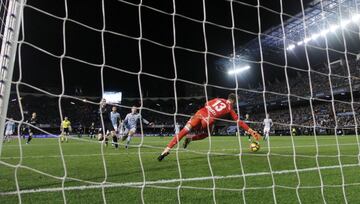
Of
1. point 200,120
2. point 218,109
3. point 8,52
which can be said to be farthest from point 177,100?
point 8,52

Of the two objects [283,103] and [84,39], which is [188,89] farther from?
[84,39]

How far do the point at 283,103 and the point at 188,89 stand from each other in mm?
16025

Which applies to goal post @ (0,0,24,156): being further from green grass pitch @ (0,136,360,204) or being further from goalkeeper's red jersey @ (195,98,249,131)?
goalkeeper's red jersey @ (195,98,249,131)

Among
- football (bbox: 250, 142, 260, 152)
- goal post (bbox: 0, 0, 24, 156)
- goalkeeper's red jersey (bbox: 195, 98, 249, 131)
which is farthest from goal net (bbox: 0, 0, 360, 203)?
football (bbox: 250, 142, 260, 152)

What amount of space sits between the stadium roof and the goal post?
689 inches

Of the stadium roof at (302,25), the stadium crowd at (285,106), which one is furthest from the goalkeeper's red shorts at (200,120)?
the stadium crowd at (285,106)

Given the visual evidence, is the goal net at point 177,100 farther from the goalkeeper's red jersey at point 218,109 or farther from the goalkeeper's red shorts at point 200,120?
the goalkeeper's red jersey at point 218,109

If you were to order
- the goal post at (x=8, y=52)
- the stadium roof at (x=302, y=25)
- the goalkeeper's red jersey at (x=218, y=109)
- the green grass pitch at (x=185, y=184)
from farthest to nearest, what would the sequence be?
1. the stadium roof at (x=302, y=25)
2. the goalkeeper's red jersey at (x=218, y=109)
3. the green grass pitch at (x=185, y=184)
4. the goal post at (x=8, y=52)

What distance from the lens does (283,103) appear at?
3775 centimetres

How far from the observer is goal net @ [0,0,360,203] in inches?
151

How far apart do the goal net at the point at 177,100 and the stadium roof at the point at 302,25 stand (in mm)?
151

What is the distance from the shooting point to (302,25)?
88.3ft

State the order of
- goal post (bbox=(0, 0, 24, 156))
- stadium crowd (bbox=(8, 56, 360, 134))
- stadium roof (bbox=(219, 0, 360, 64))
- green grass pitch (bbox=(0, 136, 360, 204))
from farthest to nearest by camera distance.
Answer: stadium crowd (bbox=(8, 56, 360, 134)), stadium roof (bbox=(219, 0, 360, 64)), green grass pitch (bbox=(0, 136, 360, 204)), goal post (bbox=(0, 0, 24, 156))

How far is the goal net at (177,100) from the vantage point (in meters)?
3.83
